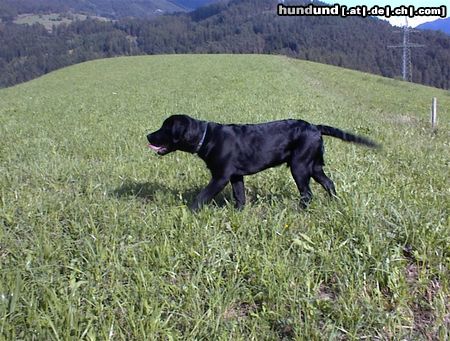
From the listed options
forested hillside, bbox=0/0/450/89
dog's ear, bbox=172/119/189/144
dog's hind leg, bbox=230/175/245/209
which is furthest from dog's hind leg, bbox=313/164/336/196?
forested hillside, bbox=0/0/450/89

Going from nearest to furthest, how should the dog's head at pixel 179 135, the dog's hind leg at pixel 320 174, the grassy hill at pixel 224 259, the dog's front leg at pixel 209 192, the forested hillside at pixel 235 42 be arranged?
the grassy hill at pixel 224 259
the dog's front leg at pixel 209 192
the dog's head at pixel 179 135
the dog's hind leg at pixel 320 174
the forested hillside at pixel 235 42

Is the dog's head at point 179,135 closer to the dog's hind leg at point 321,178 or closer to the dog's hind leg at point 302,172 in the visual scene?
the dog's hind leg at point 302,172

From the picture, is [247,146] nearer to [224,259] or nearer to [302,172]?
[302,172]

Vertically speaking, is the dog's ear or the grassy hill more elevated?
the dog's ear

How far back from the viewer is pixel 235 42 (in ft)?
424

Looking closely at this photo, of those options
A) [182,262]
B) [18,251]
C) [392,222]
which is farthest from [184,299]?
[392,222]

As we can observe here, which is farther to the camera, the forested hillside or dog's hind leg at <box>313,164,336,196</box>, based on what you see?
the forested hillside

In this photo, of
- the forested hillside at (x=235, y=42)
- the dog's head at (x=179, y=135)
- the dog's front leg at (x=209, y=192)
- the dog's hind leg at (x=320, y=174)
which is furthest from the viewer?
the forested hillside at (x=235, y=42)

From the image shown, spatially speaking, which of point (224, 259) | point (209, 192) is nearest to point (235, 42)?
point (209, 192)

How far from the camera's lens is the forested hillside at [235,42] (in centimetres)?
11200

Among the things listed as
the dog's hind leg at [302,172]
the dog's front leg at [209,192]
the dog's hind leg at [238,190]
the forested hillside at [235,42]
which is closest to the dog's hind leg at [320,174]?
the dog's hind leg at [302,172]

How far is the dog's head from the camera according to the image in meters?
4.10

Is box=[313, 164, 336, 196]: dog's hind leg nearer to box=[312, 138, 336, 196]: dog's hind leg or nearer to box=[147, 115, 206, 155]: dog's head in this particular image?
box=[312, 138, 336, 196]: dog's hind leg

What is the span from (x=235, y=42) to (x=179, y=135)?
132 meters
